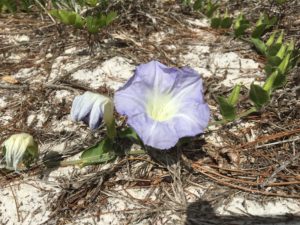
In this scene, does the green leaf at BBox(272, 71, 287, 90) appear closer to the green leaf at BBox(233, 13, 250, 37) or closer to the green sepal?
the green leaf at BBox(233, 13, 250, 37)

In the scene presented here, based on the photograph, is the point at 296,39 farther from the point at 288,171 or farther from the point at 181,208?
the point at 181,208

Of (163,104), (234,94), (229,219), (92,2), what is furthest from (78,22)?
(229,219)

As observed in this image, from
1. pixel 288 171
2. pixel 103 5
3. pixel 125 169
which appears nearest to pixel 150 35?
pixel 103 5

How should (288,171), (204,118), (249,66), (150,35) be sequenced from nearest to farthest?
1. (204,118)
2. (288,171)
3. (249,66)
4. (150,35)

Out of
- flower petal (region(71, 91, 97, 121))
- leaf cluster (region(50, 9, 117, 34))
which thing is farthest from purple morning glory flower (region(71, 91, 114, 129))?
leaf cluster (region(50, 9, 117, 34))

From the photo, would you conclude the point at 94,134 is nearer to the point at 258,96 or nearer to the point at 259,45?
the point at 258,96

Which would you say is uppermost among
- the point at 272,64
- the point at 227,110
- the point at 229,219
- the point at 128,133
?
the point at 272,64
